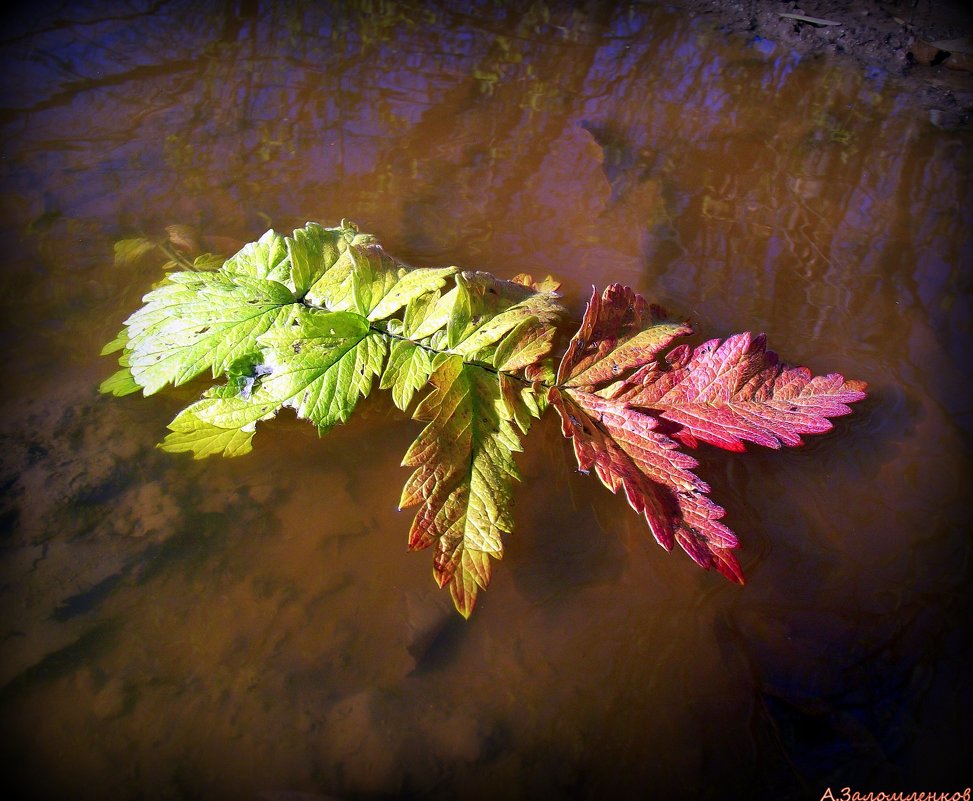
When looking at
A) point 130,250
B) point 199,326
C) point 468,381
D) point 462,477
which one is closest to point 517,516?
point 462,477

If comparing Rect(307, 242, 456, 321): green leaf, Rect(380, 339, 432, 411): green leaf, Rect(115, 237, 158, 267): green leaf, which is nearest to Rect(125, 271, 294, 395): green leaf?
Rect(307, 242, 456, 321): green leaf

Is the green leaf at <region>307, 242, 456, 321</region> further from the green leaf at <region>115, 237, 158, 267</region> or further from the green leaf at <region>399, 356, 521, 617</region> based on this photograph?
the green leaf at <region>115, 237, 158, 267</region>

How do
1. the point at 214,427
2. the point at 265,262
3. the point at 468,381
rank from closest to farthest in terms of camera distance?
the point at 468,381
the point at 214,427
the point at 265,262

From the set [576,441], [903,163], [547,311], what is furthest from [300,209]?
[903,163]

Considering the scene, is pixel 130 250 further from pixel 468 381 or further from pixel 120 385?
pixel 468 381

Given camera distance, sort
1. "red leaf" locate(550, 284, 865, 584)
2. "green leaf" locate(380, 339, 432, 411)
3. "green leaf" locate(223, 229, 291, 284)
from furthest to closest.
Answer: "green leaf" locate(223, 229, 291, 284) → "green leaf" locate(380, 339, 432, 411) → "red leaf" locate(550, 284, 865, 584)

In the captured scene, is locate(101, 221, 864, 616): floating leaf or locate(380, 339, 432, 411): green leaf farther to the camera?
locate(380, 339, 432, 411): green leaf

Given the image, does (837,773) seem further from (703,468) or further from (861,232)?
(861,232)
